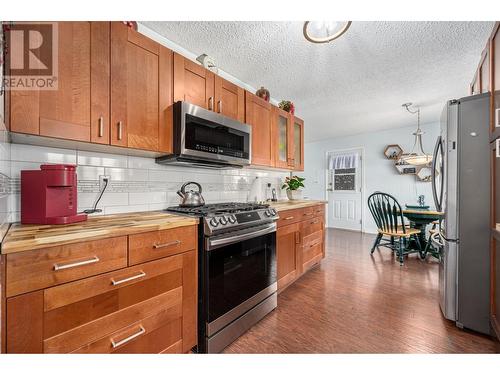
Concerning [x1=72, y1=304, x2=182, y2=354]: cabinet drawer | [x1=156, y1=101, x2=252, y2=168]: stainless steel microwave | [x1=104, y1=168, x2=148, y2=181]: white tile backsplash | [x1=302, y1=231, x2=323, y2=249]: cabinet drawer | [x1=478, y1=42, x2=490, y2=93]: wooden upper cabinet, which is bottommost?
[x1=72, y1=304, x2=182, y2=354]: cabinet drawer

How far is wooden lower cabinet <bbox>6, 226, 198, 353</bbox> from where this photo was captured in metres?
0.82

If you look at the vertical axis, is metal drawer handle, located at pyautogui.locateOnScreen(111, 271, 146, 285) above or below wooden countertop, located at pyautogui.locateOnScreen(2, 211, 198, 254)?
below

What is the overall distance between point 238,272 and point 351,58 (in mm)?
2306

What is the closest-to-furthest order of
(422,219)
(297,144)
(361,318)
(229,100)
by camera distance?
(361,318)
(229,100)
(297,144)
(422,219)

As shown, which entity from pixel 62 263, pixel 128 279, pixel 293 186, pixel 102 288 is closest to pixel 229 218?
pixel 128 279

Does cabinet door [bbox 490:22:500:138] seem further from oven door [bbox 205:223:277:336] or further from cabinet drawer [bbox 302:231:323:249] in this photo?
cabinet drawer [bbox 302:231:323:249]

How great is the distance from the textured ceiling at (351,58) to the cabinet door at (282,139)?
423mm

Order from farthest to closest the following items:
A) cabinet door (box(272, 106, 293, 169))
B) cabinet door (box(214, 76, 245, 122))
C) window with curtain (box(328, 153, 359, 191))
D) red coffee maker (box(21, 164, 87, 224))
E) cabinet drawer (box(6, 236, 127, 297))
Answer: window with curtain (box(328, 153, 359, 191)) < cabinet door (box(272, 106, 293, 169)) < cabinet door (box(214, 76, 245, 122)) < red coffee maker (box(21, 164, 87, 224)) < cabinet drawer (box(6, 236, 127, 297))

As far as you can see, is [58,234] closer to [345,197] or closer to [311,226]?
[311,226]

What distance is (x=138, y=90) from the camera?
144 cm

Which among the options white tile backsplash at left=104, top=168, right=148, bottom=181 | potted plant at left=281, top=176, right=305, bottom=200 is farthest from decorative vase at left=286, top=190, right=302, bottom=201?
white tile backsplash at left=104, top=168, right=148, bottom=181

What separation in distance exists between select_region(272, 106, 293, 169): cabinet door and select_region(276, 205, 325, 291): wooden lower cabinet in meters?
0.66

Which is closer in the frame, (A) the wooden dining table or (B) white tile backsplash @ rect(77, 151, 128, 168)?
(B) white tile backsplash @ rect(77, 151, 128, 168)
